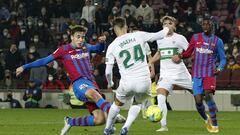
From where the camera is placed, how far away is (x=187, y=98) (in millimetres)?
29188

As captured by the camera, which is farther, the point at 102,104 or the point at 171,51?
the point at 171,51

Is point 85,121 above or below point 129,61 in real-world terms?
below

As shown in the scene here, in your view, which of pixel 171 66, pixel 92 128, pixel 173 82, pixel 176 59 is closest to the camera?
pixel 176 59

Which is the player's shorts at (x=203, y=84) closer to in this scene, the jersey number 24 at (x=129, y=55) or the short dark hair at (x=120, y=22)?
the jersey number 24 at (x=129, y=55)

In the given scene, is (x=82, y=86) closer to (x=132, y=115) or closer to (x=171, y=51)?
(x=132, y=115)

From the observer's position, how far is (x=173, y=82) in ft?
60.1

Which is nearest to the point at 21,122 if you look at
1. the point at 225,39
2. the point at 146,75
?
the point at 146,75

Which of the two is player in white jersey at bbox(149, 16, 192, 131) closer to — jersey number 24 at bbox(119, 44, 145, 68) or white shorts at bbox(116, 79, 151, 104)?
white shorts at bbox(116, 79, 151, 104)

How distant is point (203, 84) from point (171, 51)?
4.52 feet

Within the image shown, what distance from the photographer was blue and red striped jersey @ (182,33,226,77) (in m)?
17.3

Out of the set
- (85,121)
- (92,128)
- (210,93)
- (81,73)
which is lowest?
(92,128)

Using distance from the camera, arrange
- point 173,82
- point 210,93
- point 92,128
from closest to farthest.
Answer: point 210,93
point 92,128
point 173,82

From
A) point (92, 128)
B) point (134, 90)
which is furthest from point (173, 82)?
point (134, 90)

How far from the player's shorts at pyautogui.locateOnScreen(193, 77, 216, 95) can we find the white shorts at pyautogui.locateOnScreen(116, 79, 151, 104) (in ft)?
9.63
